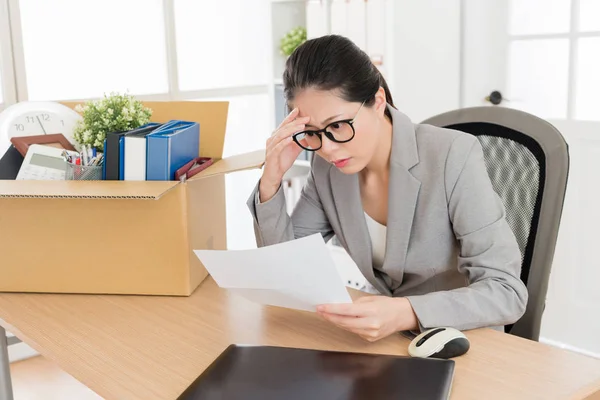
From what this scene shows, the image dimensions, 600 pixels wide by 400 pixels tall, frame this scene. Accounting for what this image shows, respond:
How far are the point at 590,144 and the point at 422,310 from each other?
1822 mm

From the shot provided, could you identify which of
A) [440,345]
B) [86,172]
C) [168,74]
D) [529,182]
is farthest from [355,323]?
[168,74]

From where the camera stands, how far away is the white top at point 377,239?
1566 millimetres

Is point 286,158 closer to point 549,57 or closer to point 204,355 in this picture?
point 204,355

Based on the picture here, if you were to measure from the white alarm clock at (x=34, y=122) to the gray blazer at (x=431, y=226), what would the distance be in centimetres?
52

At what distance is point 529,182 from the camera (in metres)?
1.48

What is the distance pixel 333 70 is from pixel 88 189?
0.54 meters

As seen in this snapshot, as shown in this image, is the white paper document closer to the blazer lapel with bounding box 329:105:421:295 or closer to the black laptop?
the black laptop

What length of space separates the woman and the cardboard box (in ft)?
0.59

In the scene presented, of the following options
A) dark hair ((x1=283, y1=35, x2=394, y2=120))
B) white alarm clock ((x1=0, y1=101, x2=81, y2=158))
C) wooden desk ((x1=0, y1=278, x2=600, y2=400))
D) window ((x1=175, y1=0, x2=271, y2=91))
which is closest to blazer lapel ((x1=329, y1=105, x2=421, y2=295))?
dark hair ((x1=283, y1=35, x2=394, y2=120))

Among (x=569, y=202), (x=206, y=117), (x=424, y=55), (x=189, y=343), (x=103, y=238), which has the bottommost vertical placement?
(x=569, y=202)

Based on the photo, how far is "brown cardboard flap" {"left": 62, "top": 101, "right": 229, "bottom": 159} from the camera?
1718 mm

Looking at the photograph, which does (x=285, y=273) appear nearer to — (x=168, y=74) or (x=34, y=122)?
(x=34, y=122)

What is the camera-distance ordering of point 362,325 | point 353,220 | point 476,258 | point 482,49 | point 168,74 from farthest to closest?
point 168,74
point 482,49
point 353,220
point 476,258
point 362,325

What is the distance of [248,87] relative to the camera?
3670 millimetres
